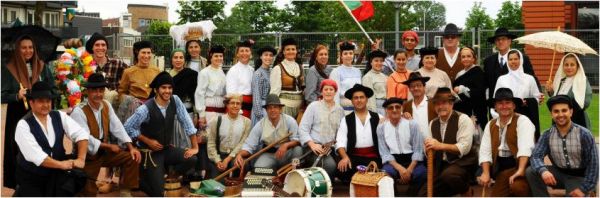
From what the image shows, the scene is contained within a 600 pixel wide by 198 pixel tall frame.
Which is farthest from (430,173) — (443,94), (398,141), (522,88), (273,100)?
(273,100)

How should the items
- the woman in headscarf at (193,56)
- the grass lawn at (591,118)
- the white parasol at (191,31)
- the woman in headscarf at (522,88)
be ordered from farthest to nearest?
the grass lawn at (591,118) → the white parasol at (191,31) → the woman in headscarf at (193,56) → the woman in headscarf at (522,88)

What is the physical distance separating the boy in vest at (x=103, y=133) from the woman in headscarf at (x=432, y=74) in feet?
11.2

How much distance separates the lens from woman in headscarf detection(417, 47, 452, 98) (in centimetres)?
986

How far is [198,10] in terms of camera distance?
32.0 m

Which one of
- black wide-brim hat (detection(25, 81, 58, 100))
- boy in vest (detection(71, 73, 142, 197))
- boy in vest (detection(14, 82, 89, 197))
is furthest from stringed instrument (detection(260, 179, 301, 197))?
black wide-brim hat (detection(25, 81, 58, 100))

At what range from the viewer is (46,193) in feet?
26.2

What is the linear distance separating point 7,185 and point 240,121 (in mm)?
2704

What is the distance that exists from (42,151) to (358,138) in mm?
3450

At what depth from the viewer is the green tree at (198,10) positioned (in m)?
31.9

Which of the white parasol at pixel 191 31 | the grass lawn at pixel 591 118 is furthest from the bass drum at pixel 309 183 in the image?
the grass lawn at pixel 591 118

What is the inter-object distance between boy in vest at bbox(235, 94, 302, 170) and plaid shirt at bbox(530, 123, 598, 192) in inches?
110

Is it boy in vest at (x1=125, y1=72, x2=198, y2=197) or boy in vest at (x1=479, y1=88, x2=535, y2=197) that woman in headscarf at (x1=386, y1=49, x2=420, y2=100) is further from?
boy in vest at (x1=125, y1=72, x2=198, y2=197)

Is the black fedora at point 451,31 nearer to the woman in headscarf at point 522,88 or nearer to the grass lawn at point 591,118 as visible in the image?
the woman in headscarf at point 522,88

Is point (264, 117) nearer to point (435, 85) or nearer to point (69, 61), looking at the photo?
point (435, 85)
